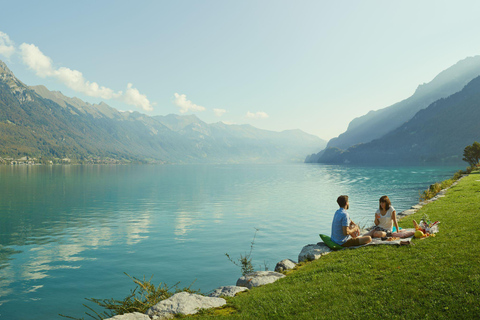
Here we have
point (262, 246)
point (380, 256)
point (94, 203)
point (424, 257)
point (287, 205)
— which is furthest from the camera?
point (94, 203)

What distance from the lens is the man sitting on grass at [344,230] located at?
1446 centimetres

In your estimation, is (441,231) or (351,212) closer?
(441,231)

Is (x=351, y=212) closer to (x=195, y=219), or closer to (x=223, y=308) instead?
(x=195, y=219)

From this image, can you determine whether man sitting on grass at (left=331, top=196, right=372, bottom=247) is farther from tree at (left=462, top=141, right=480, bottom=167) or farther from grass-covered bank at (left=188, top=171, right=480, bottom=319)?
tree at (left=462, top=141, right=480, bottom=167)

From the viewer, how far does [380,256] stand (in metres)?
12.1

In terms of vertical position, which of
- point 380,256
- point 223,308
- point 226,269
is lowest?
point 226,269

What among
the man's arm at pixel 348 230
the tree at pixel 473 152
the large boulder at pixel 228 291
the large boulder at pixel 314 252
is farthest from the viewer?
the tree at pixel 473 152

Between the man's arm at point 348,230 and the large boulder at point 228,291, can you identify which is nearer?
the large boulder at point 228,291

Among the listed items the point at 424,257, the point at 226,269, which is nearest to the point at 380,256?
the point at 424,257

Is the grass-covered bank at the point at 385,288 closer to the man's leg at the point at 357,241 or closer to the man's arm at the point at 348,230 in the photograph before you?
the man's leg at the point at 357,241

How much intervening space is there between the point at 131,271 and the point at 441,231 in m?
18.8

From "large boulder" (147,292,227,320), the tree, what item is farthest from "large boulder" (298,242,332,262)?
the tree

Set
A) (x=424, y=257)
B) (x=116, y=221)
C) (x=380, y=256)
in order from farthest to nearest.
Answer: (x=116, y=221)
(x=380, y=256)
(x=424, y=257)

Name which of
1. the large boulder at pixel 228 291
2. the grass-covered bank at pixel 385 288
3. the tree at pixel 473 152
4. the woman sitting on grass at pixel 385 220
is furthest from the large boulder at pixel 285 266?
the tree at pixel 473 152
